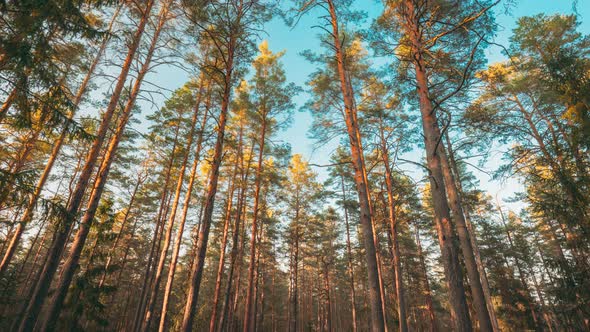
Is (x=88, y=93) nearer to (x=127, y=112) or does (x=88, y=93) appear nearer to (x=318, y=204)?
(x=127, y=112)

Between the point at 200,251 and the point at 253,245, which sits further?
the point at 253,245

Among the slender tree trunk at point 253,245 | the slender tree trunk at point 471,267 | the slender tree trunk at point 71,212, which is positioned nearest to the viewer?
the slender tree trunk at point 471,267

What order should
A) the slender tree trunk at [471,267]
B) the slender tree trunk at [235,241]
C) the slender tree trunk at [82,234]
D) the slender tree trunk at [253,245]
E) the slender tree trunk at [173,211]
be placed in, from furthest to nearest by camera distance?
the slender tree trunk at [253,245]
the slender tree trunk at [235,241]
the slender tree trunk at [173,211]
the slender tree trunk at [82,234]
the slender tree trunk at [471,267]

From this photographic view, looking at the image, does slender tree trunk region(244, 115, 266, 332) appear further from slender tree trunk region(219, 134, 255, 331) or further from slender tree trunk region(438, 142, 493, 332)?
slender tree trunk region(438, 142, 493, 332)

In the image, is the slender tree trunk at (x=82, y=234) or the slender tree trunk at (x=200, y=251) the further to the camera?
the slender tree trunk at (x=82, y=234)

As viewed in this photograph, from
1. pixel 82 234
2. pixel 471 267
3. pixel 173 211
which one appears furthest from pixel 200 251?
pixel 173 211

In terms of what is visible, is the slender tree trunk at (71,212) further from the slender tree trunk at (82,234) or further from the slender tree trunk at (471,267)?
the slender tree trunk at (471,267)

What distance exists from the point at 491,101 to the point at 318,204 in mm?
13488

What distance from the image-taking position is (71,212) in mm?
6531

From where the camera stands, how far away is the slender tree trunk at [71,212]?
5788 millimetres

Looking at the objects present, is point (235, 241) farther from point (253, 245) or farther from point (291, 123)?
point (291, 123)

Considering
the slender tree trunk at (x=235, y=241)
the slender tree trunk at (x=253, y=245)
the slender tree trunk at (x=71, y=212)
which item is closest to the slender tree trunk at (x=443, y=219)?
the slender tree trunk at (x=71, y=212)

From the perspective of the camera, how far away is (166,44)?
9.71m

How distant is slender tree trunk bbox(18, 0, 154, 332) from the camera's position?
5788 mm
